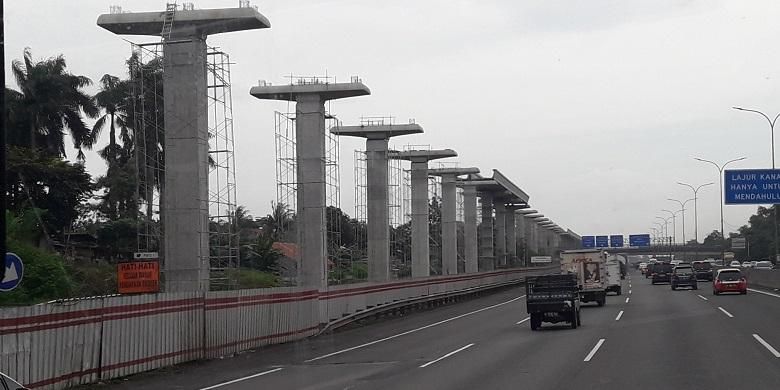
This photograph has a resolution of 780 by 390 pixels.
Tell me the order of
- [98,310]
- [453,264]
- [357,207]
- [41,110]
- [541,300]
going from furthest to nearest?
[453,264]
[357,207]
[41,110]
[541,300]
[98,310]

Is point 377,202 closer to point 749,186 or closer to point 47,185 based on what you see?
point 47,185

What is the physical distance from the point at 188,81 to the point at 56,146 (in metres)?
31.4

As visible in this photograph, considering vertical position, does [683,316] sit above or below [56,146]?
below

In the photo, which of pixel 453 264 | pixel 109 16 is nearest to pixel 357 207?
pixel 453 264

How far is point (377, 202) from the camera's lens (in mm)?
67625

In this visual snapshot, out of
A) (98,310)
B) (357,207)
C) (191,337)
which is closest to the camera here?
(98,310)

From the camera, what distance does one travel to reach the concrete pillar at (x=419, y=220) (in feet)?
253

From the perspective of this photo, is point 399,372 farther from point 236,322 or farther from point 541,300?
point 541,300

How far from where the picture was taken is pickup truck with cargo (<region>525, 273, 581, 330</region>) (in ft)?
105

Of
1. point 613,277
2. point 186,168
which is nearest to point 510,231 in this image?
point 613,277

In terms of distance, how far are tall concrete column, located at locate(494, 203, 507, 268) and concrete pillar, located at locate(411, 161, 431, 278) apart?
38079 millimetres

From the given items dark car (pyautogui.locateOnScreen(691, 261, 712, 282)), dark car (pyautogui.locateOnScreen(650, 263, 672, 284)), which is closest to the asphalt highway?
dark car (pyautogui.locateOnScreen(650, 263, 672, 284))

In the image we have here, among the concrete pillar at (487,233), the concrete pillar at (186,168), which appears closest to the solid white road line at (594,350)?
the concrete pillar at (186,168)

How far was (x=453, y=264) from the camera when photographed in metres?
87.4
